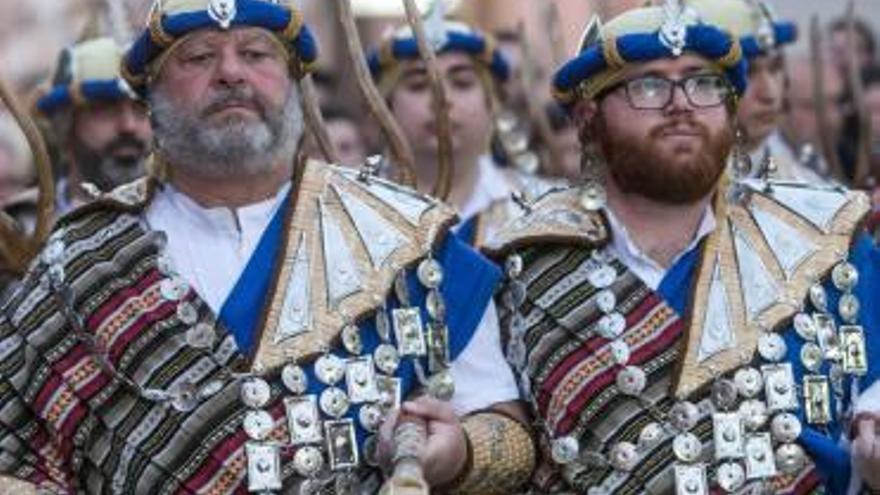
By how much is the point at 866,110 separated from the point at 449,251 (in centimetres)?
346

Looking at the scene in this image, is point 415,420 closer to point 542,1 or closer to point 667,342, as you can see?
point 667,342

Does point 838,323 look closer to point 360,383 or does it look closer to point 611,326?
point 611,326

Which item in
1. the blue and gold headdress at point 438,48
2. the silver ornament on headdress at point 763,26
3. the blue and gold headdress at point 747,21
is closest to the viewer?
the blue and gold headdress at point 747,21

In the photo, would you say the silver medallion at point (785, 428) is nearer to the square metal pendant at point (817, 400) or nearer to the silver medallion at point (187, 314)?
the square metal pendant at point (817, 400)

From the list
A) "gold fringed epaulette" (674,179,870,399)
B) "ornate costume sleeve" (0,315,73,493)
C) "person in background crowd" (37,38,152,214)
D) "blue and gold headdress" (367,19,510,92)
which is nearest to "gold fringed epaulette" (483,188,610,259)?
→ "gold fringed epaulette" (674,179,870,399)

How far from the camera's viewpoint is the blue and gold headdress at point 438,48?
39.9 feet

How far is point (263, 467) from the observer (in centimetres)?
859

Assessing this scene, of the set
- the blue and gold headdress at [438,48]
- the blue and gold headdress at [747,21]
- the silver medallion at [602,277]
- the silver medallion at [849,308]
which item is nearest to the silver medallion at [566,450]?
the silver medallion at [602,277]

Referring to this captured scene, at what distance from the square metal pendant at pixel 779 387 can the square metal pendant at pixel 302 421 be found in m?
1.01

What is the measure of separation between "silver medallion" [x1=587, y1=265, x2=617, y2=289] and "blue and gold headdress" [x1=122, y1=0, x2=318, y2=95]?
2.63ft

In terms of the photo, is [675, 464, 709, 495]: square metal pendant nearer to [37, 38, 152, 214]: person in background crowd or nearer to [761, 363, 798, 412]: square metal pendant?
[761, 363, 798, 412]: square metal pendant

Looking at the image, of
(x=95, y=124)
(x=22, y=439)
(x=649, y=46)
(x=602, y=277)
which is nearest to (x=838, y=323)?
(x=602, y=277)

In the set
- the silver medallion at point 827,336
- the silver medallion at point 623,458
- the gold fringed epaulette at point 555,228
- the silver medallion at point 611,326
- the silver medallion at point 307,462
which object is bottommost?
the silver medallion at point 623,458

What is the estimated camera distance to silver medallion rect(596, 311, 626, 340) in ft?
29.3
